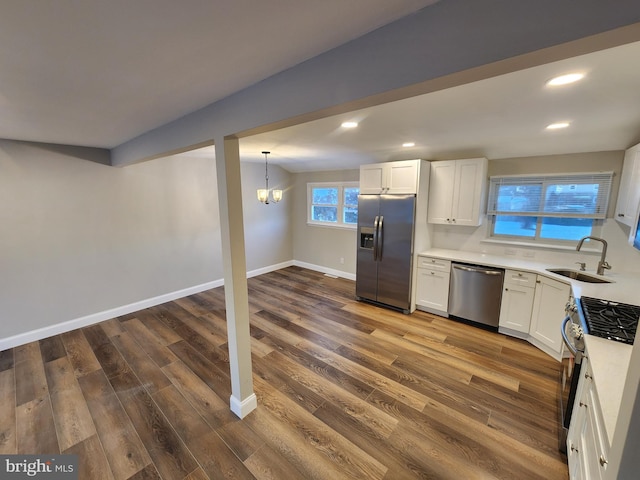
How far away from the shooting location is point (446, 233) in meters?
4.09

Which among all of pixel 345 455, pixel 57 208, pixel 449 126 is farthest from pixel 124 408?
pixel 449 126

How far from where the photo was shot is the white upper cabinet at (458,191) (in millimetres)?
3465

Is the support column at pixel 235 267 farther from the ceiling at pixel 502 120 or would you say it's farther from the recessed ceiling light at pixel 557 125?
the recessed ceiling light at pixel 557 125

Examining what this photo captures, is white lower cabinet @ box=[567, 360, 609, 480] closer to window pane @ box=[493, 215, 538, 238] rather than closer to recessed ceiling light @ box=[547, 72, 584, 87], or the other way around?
recessed ceiling light @ box=[547, 72, 584, 87]

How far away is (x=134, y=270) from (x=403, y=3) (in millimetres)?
4454

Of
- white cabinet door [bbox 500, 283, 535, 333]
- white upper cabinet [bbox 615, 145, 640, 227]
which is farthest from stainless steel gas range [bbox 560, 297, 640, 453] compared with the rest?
white cabinet door [bbox 500, 283, 535, 333]

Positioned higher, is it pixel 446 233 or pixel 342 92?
pixel 342 92

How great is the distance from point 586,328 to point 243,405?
2.45m

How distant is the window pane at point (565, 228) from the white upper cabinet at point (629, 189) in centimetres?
32

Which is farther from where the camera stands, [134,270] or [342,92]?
[134,270]

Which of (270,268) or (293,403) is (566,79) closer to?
(293,403)

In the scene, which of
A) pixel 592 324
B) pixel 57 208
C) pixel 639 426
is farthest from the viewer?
pixel 57 208

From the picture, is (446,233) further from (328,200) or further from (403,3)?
(403,3)

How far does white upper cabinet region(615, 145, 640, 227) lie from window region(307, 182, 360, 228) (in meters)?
3.38
